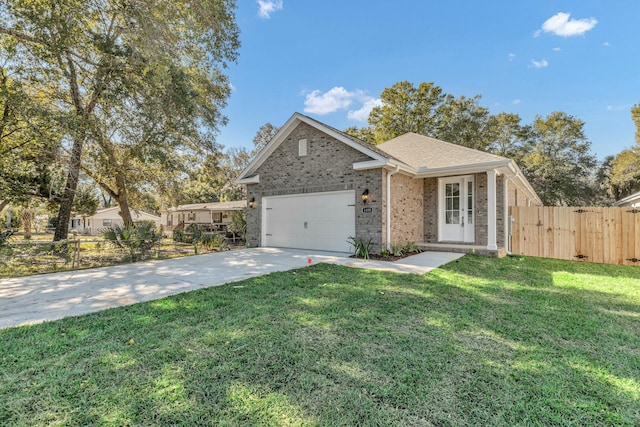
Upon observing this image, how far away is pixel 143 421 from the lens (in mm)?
1892

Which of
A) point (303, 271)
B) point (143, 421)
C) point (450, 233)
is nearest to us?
point (143, 421)

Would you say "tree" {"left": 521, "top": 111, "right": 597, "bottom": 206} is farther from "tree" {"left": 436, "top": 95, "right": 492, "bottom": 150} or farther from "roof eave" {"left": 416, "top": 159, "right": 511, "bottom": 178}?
"roof eave" {"left": 416, "top": 159, "right": 511, "bottom": 178}

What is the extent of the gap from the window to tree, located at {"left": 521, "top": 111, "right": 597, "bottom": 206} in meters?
24.2

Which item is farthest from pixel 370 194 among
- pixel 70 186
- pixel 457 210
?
pixel 70 186

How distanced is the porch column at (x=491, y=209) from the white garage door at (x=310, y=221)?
434 centimetres

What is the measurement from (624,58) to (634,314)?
1597 cm

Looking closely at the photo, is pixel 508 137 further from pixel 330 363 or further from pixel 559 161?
pixel 330 363

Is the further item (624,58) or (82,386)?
(624,58)

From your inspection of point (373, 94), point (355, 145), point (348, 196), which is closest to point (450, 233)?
point (348, 196)

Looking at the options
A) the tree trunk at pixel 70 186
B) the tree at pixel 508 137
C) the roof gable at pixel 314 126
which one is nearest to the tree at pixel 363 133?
the tree at pixel 508 137

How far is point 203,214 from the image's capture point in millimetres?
29078

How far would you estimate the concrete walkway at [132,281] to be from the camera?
13.7ft

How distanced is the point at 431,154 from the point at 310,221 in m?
5.57

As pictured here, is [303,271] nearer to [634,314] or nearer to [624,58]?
[634,314]
